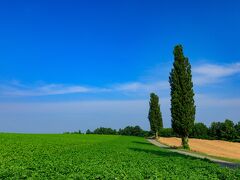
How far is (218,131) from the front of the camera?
382 feet

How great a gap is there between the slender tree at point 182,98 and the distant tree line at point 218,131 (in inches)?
1967

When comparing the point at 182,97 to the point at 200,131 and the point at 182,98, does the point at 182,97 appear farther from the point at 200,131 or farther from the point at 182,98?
the point at 200,131

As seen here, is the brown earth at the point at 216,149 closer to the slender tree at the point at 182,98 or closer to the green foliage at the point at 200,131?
the slender tree at the point at 182,98

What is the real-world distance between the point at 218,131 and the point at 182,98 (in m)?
61.1

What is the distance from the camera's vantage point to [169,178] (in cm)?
1549

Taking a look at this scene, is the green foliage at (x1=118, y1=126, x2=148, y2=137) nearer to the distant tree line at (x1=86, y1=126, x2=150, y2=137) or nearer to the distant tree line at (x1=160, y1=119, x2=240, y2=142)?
the distant tree line at (x1=86, y1=126, x2=150, y2=137)

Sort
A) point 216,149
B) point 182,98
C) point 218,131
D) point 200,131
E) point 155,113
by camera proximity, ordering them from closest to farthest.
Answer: point 182,98, point 216,149, point 155,113, point 218,131, point 200,131

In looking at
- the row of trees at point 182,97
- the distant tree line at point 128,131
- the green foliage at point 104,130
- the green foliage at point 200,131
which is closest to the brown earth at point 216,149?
the row of trees at point 182,97

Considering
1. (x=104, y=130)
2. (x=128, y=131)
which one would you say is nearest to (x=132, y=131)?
(x=128, y=131)

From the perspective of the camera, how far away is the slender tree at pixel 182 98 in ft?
192

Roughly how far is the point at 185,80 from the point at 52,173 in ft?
153

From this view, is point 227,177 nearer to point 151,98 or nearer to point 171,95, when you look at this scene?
point 171,95

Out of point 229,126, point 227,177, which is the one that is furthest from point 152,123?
point 227,177

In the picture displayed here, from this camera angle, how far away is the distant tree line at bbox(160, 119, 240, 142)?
10986 centimetres
